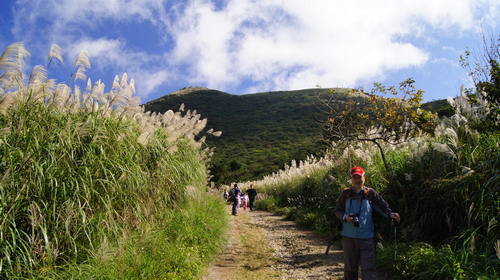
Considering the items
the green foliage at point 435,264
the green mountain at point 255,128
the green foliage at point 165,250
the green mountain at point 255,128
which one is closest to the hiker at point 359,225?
the green foliage at point 435,264

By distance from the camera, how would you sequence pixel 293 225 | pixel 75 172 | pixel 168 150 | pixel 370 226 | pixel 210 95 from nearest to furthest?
pixel 75 172, pixel 370 226, pixel 168 150, pixel 293 225, pixel 210 95

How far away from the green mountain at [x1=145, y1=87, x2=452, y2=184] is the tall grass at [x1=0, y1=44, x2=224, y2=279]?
2574 cm

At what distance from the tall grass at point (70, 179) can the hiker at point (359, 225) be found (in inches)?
86.6

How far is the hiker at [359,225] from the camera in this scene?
374 cm

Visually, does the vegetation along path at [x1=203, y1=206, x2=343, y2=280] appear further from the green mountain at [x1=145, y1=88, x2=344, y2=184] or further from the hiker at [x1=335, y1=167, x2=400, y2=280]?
the green mountain at [x1=145, y1=88, x2=344, y2=184]

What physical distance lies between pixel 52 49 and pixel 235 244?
16.9ft

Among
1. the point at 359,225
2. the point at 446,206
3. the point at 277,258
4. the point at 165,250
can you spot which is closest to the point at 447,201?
the point at 446,206

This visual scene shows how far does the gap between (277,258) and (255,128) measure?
67.0 metres

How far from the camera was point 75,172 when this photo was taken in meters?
3.47

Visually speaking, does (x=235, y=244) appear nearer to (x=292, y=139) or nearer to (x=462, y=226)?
(x=462, y=226)

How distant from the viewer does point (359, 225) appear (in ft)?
12.4

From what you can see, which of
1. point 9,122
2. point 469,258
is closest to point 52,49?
point 9,122

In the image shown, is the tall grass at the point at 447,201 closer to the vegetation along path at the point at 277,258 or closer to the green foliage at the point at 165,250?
the vegetation along path at the point at 277,258

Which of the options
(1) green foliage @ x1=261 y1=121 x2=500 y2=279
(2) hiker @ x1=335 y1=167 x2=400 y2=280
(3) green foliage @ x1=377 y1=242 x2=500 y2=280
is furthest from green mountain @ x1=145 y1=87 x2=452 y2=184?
(2) hiker @ x1=335 y1=167 x2=400 y2=280
